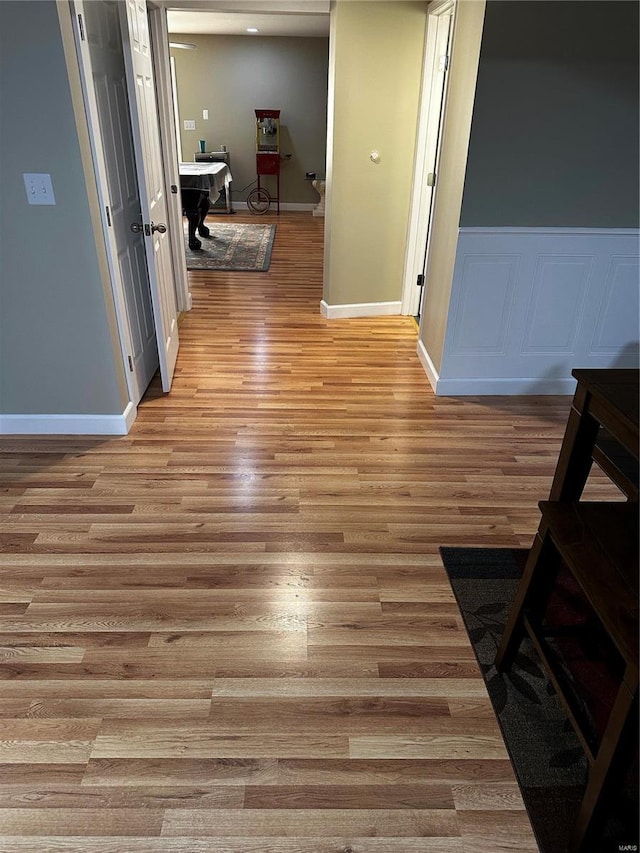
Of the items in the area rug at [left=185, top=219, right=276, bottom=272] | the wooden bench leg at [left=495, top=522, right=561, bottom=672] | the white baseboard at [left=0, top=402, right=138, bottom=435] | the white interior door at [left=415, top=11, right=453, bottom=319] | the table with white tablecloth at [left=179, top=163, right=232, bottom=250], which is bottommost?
the white baseboard at [left=0, top=402, right=138, bottom=435]

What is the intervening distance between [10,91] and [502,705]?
2.87 m

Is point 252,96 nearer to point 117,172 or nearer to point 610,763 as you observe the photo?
point 117,172

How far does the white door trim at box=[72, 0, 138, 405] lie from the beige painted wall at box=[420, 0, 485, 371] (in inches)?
70.5

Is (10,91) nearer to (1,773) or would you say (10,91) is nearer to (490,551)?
(1,773)

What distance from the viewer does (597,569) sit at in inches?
50.6

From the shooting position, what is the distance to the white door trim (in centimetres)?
Answer: 236

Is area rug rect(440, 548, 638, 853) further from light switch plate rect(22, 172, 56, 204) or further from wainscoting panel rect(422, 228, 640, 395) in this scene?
light switch plate rect(22, 172, 56, 204)

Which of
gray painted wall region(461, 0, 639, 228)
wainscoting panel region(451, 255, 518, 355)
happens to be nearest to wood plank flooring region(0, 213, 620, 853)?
wainscoting panel region(451, 255, 518, 355)

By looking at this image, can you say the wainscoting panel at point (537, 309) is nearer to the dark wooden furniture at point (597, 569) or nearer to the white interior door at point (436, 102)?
the white interior door at point (436, 102)

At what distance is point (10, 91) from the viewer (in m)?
2.30

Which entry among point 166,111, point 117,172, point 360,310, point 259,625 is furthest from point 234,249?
point 259,625

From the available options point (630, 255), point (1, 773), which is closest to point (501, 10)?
point (630, 255)

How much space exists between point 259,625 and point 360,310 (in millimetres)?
3328

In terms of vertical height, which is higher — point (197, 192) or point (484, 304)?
point (197, 192)
